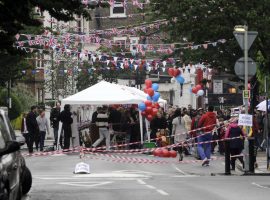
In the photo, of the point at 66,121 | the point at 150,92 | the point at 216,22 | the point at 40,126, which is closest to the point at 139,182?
the point at 66,121

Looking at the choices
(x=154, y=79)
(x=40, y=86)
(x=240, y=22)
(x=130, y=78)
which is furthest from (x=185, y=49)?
(x=40, y=86)

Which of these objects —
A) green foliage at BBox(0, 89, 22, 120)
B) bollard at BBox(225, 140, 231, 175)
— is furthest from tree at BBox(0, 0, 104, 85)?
green foliage at BBox(0, 89, 22, 120)

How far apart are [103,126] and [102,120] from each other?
0.30m

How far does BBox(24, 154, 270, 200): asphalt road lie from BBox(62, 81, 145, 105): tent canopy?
588cm

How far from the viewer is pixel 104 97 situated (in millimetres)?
37312

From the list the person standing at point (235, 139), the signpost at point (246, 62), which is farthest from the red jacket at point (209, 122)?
the signpost at point (246, 62)

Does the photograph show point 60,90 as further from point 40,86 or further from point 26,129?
point 26,129

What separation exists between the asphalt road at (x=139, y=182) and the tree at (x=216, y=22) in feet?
31.2

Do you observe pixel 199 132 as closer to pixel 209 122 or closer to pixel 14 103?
pixel 209 122

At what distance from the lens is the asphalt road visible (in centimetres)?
1756

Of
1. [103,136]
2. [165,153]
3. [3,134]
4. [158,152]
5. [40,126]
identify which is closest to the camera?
[3,134]

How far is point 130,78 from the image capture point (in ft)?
233

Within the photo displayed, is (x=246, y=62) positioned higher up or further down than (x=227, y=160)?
higher up

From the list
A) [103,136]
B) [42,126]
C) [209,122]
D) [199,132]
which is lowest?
[103,136]
